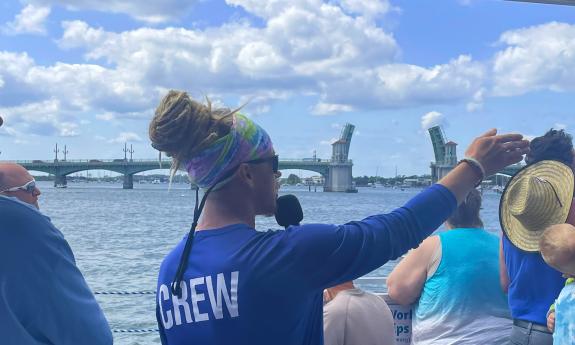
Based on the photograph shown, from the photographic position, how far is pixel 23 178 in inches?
109

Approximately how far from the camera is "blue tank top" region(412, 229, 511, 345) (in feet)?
11.6

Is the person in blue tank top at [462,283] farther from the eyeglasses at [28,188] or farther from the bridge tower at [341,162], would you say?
the bridge tower at [341,162]

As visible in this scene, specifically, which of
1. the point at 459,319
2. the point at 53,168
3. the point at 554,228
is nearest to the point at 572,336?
the point at 554,228

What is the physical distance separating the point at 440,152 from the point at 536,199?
82.6 inches

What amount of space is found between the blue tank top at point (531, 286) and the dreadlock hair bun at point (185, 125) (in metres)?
2.06

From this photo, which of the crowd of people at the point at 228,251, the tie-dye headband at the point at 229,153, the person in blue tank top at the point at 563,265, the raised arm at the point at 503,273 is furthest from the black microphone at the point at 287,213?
the raised arm at the point at 503,273

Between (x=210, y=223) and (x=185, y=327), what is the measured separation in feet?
0.97

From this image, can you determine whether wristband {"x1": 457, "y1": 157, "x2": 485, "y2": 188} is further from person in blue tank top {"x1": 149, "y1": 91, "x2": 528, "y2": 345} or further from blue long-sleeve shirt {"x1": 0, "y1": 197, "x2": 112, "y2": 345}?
blue long-sleeve shirt {"x1": 0, "y1": 197, "x2": 112, "y2": 345}

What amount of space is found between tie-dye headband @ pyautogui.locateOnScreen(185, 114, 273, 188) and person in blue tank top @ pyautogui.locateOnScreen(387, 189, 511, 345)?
198 cm

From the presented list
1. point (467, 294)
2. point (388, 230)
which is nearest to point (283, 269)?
point (388, 230)

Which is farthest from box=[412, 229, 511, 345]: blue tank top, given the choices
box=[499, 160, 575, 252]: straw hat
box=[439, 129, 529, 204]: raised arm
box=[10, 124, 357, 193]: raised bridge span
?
box=[10, 124, 357, 193]: raised bridge span

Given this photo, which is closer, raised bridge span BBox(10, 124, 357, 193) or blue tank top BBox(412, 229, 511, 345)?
blue tank top BBox(412, 229, 511, 345)

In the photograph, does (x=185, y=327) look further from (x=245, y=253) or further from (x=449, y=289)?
(x=449, y=289)

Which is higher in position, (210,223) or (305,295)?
(210,223)
